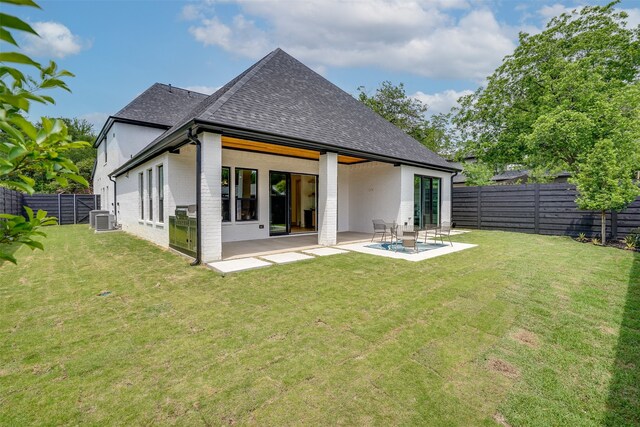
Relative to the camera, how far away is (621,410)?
89.7 inches

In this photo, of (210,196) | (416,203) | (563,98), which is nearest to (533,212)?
(416,203)

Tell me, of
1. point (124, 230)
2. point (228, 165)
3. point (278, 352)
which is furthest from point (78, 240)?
point (278, 352)

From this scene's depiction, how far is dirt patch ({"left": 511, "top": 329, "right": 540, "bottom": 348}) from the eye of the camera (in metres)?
3.26

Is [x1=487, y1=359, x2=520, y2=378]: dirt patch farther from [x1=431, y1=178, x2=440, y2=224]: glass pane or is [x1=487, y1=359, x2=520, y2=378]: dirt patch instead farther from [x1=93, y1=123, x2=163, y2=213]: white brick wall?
[x1=93, y1=123, x2=163, y2=213]: white brick wall

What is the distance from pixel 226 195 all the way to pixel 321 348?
311 inches

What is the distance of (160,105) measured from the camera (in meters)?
19.6

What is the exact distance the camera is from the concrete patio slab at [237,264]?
6227 mm

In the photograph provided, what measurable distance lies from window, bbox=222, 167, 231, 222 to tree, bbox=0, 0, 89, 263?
29.7ft

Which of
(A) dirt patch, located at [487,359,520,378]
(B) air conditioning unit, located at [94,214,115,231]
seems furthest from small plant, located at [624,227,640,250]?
(B) air conditioning unit, located at [94,214,115,231]

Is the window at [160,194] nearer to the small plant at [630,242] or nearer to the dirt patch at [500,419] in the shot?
the dirt patch at [500,419]

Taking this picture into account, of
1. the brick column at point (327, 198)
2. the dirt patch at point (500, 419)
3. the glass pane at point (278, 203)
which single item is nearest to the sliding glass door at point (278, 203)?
the glass pane at point (278, 203)

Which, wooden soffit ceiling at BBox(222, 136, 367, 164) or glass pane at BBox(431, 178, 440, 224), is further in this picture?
glass pane at BBox(431, 178, 440, 224)

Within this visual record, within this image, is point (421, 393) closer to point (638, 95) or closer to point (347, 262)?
point (347, 262)

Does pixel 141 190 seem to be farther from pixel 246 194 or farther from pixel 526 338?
pixel 526 338
